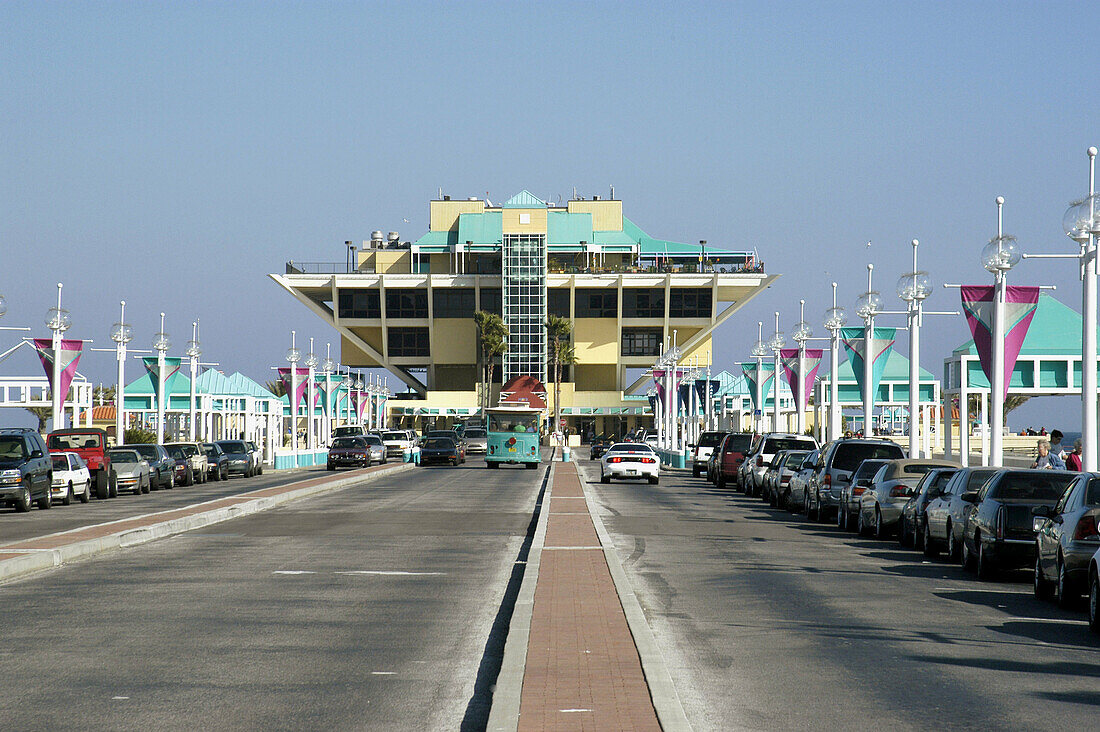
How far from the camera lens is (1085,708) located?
28.7ft

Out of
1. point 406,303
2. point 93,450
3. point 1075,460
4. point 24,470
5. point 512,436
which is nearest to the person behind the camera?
point 1075,460

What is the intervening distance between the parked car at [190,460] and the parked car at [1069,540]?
37491mm

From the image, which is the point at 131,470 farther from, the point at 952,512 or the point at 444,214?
the point at 444,214

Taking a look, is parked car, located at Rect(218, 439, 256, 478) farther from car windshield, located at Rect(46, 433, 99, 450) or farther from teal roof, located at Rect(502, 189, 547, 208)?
teal roof, located at Rect(502, 189, 547, 208)

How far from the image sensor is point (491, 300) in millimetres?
140000

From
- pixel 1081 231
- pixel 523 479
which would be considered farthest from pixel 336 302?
pixel 1081 231

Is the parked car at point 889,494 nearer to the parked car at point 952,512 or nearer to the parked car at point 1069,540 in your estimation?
the parked car at point 952,512

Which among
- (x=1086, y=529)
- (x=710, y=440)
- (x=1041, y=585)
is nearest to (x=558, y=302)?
(x=710, y=440)

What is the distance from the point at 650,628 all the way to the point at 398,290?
127 meters

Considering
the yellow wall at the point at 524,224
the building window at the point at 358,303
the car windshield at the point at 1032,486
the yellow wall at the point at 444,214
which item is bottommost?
the car windshield at the point at 1032,486

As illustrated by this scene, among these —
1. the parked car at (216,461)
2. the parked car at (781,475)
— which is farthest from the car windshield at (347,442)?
the parked car at (781,475)

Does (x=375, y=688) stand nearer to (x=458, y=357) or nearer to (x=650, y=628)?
(x=650, y=628)

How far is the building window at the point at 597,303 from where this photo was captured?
5443 inches

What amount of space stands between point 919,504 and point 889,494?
2.19 meters
